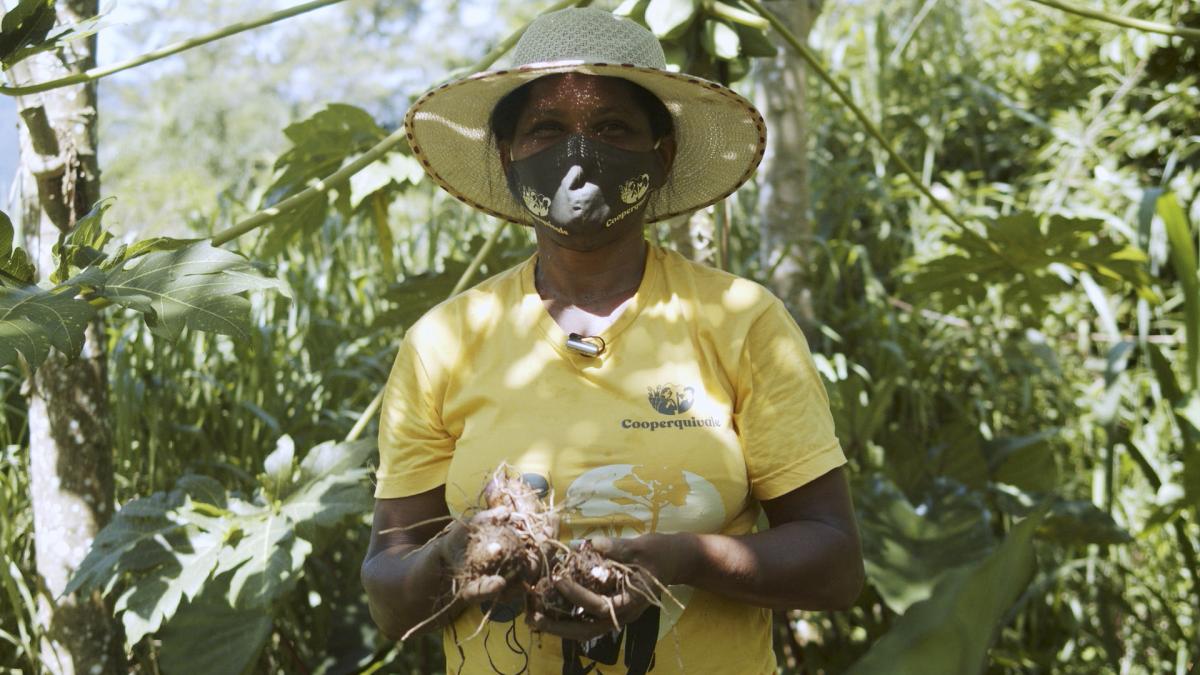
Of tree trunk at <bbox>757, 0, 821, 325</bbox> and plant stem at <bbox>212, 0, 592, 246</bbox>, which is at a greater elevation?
plant stem at <bbox>212, 0, 592, 246</bbox>

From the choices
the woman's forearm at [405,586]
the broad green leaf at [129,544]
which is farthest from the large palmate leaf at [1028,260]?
the broad green leaf at [129,544]

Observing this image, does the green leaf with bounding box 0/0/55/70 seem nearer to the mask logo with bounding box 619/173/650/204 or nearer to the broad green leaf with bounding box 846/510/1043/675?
the mask logo with bounding box 619/173/650/204

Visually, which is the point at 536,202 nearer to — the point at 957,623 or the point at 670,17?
the point at 670,17

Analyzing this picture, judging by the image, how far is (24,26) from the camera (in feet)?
6.30

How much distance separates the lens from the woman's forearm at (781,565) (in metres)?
1.55

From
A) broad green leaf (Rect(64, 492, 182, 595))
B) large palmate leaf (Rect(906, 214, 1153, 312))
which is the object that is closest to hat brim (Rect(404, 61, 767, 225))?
broad green leaf (Rect(64, 492, 182, 595))

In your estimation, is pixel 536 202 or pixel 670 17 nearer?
pixel 536 202

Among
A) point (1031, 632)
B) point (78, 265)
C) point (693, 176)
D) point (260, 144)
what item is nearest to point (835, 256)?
point (1031, 632)

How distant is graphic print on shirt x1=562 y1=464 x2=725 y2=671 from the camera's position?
160cm

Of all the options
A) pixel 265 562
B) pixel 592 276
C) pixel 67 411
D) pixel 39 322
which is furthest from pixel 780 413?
pixel 67 411

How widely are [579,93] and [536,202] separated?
7.2 inches

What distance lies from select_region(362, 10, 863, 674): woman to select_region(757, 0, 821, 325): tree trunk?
160 cm

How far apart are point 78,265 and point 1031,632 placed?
9.67 feet

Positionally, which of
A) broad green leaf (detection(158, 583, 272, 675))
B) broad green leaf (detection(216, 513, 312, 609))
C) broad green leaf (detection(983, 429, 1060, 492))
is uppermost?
broad green leaf (detection(216, 513, 312, 609))
